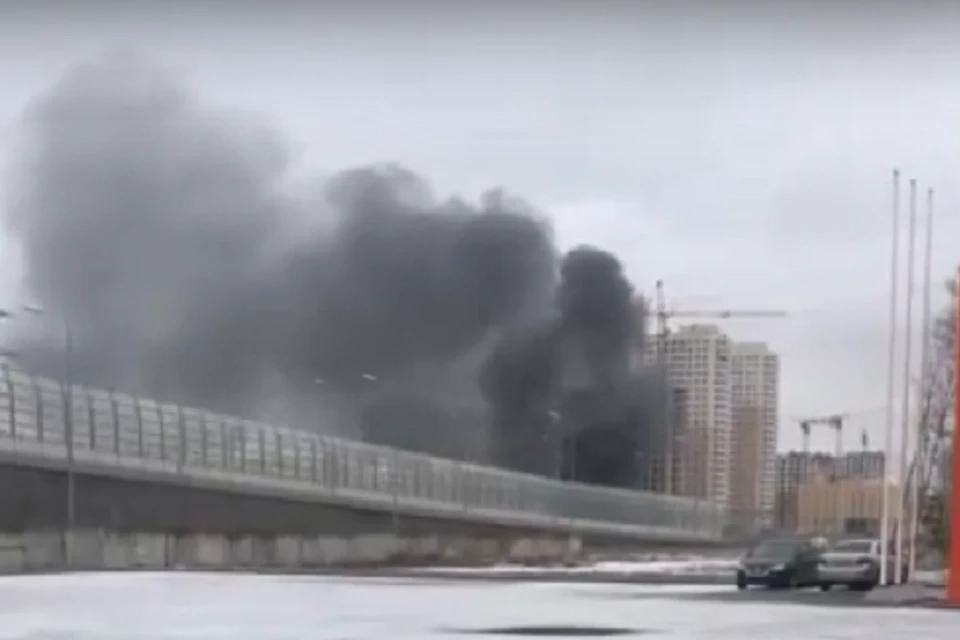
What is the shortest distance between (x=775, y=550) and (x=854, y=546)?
2.80 m

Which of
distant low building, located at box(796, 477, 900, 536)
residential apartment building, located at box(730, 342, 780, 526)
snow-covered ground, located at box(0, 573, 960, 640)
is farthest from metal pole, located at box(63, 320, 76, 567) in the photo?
residential apartment building, located at box(730, 342, 780, 526)

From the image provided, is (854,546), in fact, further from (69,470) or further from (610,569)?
(69,470)

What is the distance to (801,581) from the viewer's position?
45.6m

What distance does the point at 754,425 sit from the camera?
169 metres

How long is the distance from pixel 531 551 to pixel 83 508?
38.6 metres

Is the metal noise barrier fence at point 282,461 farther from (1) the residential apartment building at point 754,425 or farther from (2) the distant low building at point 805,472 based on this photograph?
(1) the residential apartment building at point 754,425

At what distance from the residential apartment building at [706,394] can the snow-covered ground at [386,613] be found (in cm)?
11262

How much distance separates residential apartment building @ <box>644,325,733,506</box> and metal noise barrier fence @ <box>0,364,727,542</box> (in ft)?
143

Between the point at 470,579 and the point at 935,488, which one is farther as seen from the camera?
the point at 935,488

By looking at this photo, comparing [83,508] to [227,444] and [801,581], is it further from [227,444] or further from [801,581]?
[801,581]

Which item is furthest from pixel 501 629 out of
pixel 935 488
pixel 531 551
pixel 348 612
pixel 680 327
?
pixel 680 327

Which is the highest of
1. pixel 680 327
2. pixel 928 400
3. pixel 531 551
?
pixel 680 327

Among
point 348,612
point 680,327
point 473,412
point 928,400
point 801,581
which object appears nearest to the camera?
point 348,612

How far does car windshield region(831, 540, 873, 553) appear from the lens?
4669 centimetres
